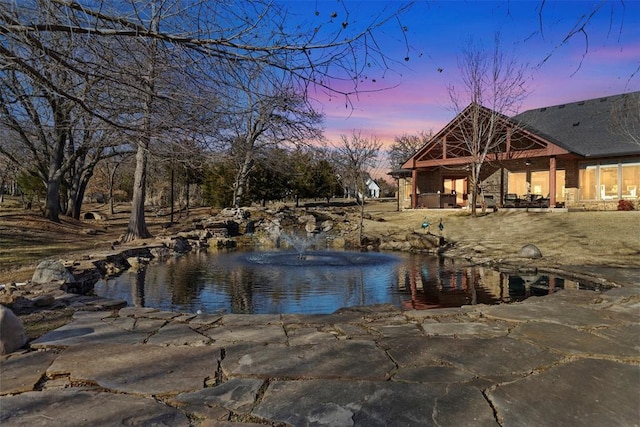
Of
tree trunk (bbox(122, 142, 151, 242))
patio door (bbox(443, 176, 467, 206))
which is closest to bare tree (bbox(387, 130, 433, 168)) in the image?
patio door (bbox(443, 176, 467, 206))

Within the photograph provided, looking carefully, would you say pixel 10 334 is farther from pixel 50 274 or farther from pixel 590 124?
pixel 590 124

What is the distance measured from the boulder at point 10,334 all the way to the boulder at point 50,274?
3.41 metres

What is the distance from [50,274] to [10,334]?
368cm

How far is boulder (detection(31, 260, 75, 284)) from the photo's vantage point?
600cm

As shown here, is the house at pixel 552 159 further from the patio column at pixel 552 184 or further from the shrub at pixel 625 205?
the shrub at pixel 625 205

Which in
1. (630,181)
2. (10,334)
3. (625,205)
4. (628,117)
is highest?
(628,117)

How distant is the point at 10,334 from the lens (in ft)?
9.50

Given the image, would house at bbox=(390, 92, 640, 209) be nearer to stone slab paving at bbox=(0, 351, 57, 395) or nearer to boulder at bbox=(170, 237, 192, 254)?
boulder at bbox=(170, 237, 192, 254)

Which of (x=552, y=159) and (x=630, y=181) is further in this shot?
(x=552, y=159)

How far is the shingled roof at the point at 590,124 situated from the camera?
1902 centimetres

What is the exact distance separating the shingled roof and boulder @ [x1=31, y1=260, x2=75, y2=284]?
20.4 m

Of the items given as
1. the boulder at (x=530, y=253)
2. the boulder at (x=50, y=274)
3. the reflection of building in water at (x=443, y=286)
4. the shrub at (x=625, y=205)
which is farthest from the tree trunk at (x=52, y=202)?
the shrub at (x=625, y=205)

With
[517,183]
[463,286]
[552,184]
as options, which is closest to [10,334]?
[463,286]

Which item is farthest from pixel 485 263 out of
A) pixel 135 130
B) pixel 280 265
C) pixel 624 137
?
pixel 624 137
